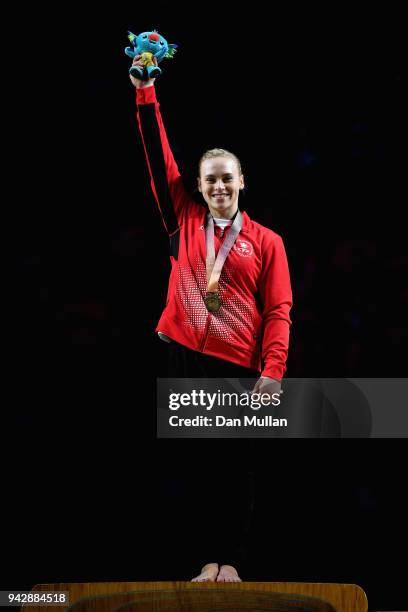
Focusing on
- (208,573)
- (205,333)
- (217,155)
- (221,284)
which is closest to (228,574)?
(208,573)

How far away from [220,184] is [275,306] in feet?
1.21

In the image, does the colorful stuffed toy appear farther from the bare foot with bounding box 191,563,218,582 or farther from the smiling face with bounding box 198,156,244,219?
the bare foot with bounding box 191,563,218,582

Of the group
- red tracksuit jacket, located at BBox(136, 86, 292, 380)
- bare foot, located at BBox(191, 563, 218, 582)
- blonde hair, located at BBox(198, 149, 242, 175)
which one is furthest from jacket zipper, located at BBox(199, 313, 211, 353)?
bare foot, located at BBox(191, 563, 218, 582)

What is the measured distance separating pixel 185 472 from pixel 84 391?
36 centimetres

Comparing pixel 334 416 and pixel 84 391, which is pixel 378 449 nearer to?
pixel 334 416

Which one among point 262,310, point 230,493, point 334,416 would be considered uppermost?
point 262,310

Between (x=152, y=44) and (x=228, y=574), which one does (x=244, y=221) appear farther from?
(x=228, y=574)

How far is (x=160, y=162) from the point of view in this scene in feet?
7.89

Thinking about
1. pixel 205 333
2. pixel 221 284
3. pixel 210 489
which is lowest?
pixel 210 489

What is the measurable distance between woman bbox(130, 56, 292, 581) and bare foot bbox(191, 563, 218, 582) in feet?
1.58

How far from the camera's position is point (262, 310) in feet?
7.74

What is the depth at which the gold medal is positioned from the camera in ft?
7.67

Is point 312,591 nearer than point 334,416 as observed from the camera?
Yes

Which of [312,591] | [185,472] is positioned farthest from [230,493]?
[312,591]
